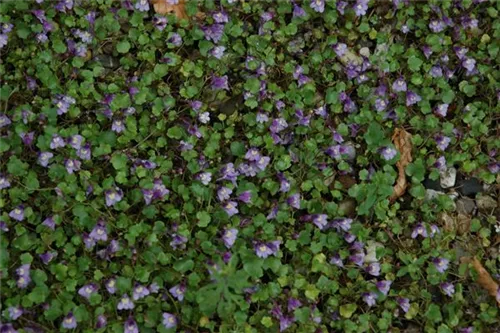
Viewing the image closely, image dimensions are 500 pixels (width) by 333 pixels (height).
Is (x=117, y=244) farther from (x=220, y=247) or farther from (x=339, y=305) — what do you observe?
(x=339, y=305)

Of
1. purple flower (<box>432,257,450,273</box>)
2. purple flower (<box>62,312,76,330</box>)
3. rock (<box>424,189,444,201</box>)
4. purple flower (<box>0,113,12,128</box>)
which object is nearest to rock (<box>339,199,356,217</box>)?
rock (<box>424,189,444,201</box>)

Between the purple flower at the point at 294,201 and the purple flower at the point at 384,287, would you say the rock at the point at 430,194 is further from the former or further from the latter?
the purple flower at the point at 294,201

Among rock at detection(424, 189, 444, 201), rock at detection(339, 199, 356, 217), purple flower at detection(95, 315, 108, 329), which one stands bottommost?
purple flower at detection(95, 315, 108, 329)

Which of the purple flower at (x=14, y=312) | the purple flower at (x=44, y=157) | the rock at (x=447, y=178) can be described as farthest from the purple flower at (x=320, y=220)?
the purple flower at (x=14, y=312)

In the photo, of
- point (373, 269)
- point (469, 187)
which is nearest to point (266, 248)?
point (373, 269)

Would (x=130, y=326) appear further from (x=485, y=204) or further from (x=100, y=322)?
(x=485, y=204)

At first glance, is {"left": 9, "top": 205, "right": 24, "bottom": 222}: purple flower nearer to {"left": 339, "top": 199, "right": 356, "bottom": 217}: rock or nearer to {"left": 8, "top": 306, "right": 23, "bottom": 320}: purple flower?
{"left": 8, "top": 306, "right": 23, "bottom": 320}: purple flower
